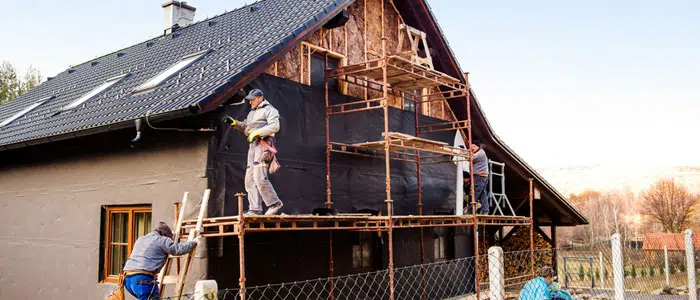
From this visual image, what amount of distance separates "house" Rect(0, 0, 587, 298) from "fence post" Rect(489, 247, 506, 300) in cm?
430

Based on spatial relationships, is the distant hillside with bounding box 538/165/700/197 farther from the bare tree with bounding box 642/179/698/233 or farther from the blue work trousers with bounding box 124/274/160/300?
the blue work trousers with bounding box 124/274/160/300

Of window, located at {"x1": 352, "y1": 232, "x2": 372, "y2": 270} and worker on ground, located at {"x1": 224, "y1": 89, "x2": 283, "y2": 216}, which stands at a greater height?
worker on ground, located at {"x1": 224, "y1": 89, "x2": 283, "y2": 216}

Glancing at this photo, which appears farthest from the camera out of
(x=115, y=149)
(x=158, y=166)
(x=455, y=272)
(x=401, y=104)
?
(x=455, y=272)

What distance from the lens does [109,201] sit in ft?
33.3

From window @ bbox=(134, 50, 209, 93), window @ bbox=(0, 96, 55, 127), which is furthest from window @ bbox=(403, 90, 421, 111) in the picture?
window @ bbox=(0, 96, 55, 127)

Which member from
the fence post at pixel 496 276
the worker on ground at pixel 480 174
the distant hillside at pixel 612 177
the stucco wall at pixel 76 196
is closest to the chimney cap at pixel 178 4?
the stucco wall at pixel 76 196

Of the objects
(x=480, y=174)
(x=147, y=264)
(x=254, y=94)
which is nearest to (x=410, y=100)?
(x=480, y=174)

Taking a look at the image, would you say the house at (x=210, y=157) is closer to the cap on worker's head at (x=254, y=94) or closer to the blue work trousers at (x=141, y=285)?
the cap on worker's head at (x=254, y=94)

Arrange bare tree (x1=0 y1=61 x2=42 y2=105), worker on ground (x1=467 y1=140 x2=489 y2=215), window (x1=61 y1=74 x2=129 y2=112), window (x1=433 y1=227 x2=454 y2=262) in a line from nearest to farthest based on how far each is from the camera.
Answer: window (x1=61 y1=74 x2=129 y2=112), worker on ground (x1=467 y1=140 x2=489 y2=215), window (x1=433 y1=227 x2=454 y2=262), bare tree (x1=0 y1=61 x2=42 y2=105)

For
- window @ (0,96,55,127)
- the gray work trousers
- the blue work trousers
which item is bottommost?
the blue work trousers

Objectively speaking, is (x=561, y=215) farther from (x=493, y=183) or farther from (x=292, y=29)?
(x=292, y=29)

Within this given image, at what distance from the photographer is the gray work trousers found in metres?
8.63

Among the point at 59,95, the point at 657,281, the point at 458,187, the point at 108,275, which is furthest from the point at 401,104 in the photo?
the point at 657,281

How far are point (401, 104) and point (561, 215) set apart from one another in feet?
23.2
